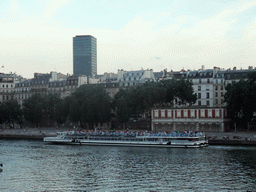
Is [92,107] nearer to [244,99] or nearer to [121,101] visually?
[121,101]

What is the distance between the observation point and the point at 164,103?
14662 cm

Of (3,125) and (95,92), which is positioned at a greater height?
(95,92)

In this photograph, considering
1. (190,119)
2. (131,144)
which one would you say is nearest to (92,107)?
(190,119)

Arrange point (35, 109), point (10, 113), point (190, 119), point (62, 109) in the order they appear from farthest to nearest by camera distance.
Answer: point (10, 113) < point (35, 109) < point (62, 109) < point (190, 119)

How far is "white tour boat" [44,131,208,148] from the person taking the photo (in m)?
93.4

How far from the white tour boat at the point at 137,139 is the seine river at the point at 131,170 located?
5.91 metres

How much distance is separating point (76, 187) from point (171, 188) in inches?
447

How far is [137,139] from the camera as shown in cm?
9938

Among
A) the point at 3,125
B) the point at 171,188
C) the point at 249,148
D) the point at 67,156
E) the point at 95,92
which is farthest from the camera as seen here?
the point at 3,125

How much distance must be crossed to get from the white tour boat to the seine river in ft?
19.4

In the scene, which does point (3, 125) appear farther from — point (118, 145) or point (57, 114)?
point (118, 145)

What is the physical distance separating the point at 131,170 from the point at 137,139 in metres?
37.8

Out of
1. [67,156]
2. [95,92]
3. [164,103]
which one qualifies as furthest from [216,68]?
[67,156]

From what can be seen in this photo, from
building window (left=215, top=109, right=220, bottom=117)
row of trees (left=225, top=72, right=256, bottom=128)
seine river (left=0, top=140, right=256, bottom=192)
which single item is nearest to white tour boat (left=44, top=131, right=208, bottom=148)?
seine river (left=0, top=140, right=256, bottom=192)
